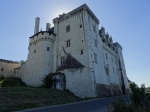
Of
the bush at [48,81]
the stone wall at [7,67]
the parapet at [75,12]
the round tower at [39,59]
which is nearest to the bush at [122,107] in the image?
the bush at [48,81]

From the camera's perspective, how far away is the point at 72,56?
2827 cm

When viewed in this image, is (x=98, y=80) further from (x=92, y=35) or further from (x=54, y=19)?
(x=54, y=19)

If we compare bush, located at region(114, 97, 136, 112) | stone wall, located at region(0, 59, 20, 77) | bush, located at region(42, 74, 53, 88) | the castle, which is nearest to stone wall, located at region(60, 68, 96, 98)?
the castle

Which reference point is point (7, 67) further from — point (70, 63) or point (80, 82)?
point (80, 82)

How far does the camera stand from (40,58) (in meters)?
30.1

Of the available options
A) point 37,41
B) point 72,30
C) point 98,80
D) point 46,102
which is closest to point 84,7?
point 72,30

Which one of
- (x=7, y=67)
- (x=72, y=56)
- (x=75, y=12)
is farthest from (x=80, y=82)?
(x=7, y=67)

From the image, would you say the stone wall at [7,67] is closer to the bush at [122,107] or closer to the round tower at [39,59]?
the round tower at [39,59]

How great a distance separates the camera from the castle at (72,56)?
25281 mm

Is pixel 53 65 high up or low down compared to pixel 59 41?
down

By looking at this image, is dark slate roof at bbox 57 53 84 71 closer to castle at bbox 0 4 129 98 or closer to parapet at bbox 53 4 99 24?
castle at bbox 0 4 129 98

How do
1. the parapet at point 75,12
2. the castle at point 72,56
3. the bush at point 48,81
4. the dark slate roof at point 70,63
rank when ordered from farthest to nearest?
the parapet at point 75,12 → the bush at point 48,81 → the dark slate roof at point 70,63 → the castle at point 72,56

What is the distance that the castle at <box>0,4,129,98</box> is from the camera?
25281 mm

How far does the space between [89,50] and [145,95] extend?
1994cm
